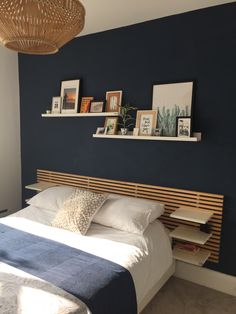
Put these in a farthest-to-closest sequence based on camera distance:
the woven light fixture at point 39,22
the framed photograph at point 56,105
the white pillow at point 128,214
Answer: the framed photograph at point 56,105 < the white pillow at point 128,214 < the woven light fixture at point 39,22

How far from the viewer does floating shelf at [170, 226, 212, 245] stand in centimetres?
237

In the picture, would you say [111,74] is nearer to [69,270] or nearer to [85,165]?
[85,165]

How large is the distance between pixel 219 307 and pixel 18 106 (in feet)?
11.3

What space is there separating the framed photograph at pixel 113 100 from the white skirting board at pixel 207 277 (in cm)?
176

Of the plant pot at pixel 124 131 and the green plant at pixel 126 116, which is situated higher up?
the green plant at pixel 126 116

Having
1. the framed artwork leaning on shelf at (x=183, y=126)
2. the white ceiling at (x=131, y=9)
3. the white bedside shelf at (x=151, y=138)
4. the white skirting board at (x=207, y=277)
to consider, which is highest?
the white ceiling at (x=131, y=9)

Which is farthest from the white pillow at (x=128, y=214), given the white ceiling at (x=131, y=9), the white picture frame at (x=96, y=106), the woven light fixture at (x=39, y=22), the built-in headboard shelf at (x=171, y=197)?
the white ceiling at (x=131, y=9)

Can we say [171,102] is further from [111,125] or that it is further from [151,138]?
[111,125]

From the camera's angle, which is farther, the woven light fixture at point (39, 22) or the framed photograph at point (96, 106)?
the framed photograph at point (96, 106)

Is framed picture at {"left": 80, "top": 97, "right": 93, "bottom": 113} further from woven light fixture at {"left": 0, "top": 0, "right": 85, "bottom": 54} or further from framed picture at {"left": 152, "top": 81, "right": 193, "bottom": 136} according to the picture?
woven light fixture at {"left": 0, "top": 0, "right": 85, "bottom": 54}

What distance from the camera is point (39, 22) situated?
4.57 ft

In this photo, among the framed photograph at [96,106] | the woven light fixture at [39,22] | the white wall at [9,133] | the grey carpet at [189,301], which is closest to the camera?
the woven light fixture at [39,22]

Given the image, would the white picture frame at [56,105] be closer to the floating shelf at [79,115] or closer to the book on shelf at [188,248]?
the floating shelf at [79,115]

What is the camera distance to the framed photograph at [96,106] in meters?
3.07
